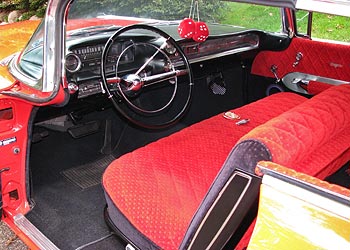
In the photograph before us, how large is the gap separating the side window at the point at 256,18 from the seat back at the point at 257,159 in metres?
1.51

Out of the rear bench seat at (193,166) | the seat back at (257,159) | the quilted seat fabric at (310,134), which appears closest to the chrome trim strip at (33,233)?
the rear bench seat at (193,166)

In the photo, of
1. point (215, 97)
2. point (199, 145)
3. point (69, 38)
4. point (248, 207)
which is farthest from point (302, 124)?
point (215, 97)

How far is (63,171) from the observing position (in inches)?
115

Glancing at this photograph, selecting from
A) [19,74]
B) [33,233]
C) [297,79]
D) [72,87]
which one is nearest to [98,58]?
[72,87]

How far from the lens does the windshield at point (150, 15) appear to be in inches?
99.3

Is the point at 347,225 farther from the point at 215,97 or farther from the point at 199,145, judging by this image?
the point at 215,97

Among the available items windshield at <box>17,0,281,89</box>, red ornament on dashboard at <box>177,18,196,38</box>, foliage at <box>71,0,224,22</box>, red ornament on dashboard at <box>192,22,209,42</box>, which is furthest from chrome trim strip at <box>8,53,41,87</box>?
red ornament on dashboard at <box>192,22,209,42</box>

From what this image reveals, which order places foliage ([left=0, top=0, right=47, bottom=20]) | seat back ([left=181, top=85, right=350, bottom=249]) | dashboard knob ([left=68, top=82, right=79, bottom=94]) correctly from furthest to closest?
1. foliage ([left=0, top=0, right=47, bottom=20])
2. dashboard knob ([left=68, top=82, right=79, bottom=94])
3. seat back ([left=181, top=85, right=350, bottom=249])

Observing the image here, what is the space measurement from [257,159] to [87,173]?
1.95m

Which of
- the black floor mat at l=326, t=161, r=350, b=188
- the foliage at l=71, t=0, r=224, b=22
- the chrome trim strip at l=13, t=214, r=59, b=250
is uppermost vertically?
the foliage at l=71, t=0, r=224, b=22

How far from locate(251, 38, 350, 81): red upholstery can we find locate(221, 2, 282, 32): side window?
0.23 metres

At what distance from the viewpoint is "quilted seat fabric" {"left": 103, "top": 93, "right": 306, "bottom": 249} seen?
167 cm

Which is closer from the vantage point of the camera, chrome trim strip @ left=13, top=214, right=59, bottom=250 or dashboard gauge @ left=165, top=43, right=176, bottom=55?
chrome trim strip @ left=13, top=214, right=59, bottom=250

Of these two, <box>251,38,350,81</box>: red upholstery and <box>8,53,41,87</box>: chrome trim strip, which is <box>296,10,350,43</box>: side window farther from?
<box>8,53,41,87</box>: chrome trim strip
